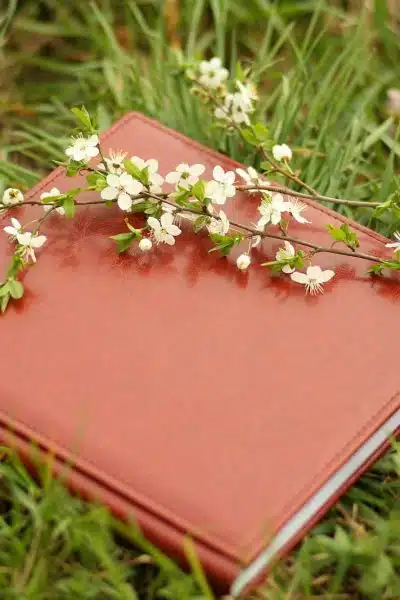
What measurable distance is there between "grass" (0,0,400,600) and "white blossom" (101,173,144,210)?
36 centimetres

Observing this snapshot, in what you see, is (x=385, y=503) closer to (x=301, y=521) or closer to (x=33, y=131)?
(x=301, y=521)

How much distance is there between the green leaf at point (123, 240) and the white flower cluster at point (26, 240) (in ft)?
0.33

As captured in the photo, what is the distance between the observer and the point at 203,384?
3.51ft

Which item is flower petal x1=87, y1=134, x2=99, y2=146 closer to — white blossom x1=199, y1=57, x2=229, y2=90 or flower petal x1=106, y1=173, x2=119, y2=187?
flower petal x1=106, y1=173, x2=119, y2=187

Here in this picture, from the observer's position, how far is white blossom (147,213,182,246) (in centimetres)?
118

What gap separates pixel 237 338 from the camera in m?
1.11

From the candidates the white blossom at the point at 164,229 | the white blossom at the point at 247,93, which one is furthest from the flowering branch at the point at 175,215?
the white blossom at the point at 247,93

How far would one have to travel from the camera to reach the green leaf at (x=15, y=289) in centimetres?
115

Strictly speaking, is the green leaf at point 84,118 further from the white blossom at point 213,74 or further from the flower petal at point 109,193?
the white blossom at point 213,74

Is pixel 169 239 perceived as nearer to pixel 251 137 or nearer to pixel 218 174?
pixel 218 174

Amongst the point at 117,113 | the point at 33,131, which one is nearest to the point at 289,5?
the point at 117,113

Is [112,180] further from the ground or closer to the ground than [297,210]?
closer to the ground

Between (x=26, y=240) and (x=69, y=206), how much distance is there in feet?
0.24

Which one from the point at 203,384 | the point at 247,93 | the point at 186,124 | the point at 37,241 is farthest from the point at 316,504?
the point at 186,124
